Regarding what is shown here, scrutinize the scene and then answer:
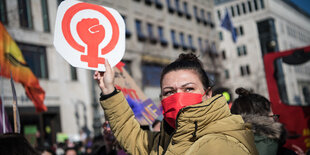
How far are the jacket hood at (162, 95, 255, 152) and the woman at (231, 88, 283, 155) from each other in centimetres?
100

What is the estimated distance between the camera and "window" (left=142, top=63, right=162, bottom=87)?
22.8m

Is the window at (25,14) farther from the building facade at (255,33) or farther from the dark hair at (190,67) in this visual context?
the building facade at (255,33)

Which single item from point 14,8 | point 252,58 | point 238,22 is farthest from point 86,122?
point 238,22

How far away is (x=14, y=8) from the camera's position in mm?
15977

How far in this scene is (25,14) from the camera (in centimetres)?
1650

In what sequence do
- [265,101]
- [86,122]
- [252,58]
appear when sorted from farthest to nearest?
[252,58]
[86,122]
[265,101]

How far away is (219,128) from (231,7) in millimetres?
56602

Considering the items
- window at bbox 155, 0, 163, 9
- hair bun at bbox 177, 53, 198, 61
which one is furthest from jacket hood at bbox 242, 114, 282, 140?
window at bbox 155, 0, 163, 9

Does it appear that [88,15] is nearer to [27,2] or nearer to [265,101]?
[265,101]

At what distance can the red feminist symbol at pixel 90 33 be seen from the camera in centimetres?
224

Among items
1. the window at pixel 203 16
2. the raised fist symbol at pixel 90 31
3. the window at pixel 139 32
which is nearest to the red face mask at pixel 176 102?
the raised fist symbol at pixel 90 31

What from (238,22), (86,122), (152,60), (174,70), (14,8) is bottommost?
(86,122)

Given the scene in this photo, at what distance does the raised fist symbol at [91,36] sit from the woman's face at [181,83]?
497 mm

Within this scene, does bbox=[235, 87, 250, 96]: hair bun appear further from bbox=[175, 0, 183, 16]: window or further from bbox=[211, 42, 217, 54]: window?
bbox=[211, 42, 217, 54]: window
